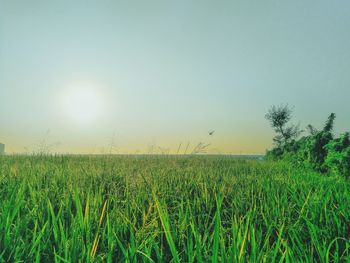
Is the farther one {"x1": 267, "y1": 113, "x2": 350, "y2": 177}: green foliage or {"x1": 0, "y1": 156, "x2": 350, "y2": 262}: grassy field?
{"x1": 267, "y1": 113, "x2": 350, "y2": 177}: green foliage

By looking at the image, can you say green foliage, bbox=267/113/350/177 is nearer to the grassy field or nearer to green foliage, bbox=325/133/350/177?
green foliage, bbox=325/133/350/177

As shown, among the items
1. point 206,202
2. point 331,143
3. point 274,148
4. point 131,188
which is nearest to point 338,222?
point 206,202

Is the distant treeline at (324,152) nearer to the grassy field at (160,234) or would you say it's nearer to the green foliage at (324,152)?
the green foliage at (324,152)

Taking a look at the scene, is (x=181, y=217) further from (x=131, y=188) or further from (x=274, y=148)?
(x=274, y=148)

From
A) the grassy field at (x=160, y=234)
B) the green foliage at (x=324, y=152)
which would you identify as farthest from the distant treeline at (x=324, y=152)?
the grassy field at (x=160, y=234)

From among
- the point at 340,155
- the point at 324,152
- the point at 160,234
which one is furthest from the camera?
the point at 324,152

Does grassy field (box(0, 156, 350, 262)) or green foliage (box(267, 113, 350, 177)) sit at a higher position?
green foliage (box(267, 113, 350, 177))

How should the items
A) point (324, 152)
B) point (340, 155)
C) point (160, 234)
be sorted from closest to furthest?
point (160, 234) → point (340, 155) → point (324, 152)

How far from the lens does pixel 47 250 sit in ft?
6.95

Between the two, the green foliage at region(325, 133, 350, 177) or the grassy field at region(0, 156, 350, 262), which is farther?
the green foliage at region(325, 133, 350, 177)

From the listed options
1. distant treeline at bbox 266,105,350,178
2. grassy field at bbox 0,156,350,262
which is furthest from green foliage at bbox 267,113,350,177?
grassy field at bbox 0,156,350,262

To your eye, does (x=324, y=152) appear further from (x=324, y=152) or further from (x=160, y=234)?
(x=160, y=234)

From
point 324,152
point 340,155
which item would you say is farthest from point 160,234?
point 324,152

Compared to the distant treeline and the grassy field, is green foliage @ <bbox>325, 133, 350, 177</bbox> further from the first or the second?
the grassy field
